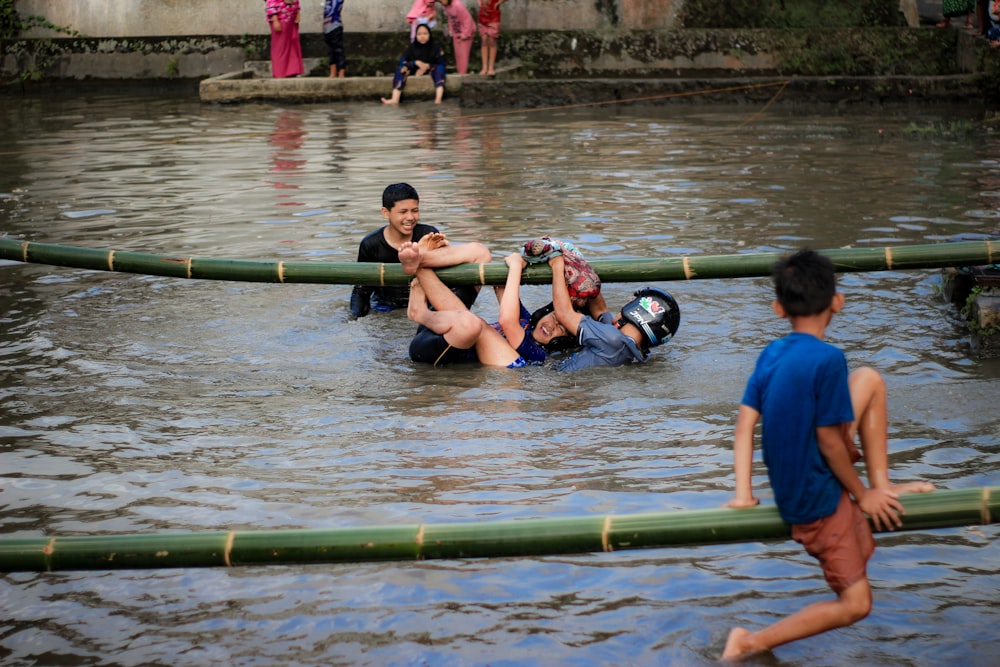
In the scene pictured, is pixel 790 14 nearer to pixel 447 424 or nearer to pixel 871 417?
pixel 447 424

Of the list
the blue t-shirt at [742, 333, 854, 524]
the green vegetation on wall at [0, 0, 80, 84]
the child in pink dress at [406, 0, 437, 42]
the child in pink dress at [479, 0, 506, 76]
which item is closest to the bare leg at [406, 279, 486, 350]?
the blue t-shirt at [742, 333, 854, 524]

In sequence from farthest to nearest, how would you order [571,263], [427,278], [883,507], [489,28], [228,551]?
1. [489,28]
2. [571,263]
3. [427,278]
4. [228,551]
5. [883,507]

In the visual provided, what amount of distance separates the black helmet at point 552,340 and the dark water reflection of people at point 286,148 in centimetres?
477

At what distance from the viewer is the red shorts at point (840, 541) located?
316 centimetres

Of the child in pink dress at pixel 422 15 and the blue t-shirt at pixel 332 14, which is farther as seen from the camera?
the blue t-shirt at pixel 332 14

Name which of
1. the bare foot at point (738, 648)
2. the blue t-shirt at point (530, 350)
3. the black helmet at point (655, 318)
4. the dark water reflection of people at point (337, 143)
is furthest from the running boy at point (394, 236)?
the dark water reflection of people at point (337, 143)

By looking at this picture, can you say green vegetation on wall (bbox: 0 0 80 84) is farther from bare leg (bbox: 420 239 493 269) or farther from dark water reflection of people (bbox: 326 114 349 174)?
bare leg (bbox: 420 239 493 269)

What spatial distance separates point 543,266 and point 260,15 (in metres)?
15.6

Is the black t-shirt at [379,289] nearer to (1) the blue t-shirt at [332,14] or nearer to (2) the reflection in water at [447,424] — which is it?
(2) the reflection in water at [447,424]

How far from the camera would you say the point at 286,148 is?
1384 cm

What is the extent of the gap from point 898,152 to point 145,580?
9807 millimetres

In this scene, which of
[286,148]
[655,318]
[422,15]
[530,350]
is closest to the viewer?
[655,318]

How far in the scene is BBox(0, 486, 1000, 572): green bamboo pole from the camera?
3.08m

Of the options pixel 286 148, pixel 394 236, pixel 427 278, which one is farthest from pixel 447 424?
pixel 286 148
